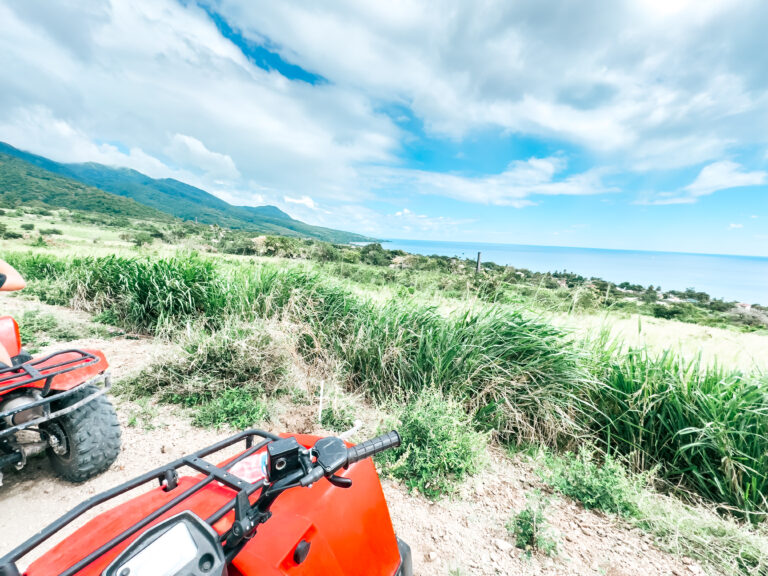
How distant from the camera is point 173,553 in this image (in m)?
0.67

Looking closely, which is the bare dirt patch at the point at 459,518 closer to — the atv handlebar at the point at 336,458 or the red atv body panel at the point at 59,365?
the red atv body panel at the point at 59,365

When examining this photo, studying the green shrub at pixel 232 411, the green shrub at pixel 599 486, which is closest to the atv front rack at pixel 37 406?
the green shrub at pixel 232 411

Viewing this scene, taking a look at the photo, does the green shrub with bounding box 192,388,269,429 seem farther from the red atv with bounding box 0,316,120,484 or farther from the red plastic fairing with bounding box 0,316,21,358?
the red plastic fairing with bounding box 0,316,21,358

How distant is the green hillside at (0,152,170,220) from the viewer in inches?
2488

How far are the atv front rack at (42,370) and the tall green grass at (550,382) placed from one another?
7.21 ft

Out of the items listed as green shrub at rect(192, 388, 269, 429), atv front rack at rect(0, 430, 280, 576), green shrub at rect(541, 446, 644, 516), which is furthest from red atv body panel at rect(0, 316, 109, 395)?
green shrub at rect(541, 446, 644, 516)

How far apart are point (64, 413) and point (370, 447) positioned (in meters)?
2.22

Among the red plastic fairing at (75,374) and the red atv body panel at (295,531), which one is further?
the red plastic fairing at (75,374)

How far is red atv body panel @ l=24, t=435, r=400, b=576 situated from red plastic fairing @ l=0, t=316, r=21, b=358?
6.74 feet

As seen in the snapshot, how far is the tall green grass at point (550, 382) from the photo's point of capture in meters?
2.90

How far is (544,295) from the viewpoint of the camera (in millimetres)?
4281

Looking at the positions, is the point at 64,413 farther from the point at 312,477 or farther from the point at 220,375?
the point at 312,477

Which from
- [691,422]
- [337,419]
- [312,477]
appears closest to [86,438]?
[337,419]

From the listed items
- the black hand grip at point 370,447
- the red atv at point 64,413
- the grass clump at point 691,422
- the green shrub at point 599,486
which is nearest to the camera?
the black hand grip at point 370,447
